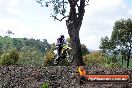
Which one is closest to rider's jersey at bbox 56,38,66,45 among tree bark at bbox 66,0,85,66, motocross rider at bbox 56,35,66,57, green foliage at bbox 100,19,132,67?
motocross rider at bbox 56,35,66,57

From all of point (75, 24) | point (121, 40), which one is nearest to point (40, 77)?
point (75, 24)

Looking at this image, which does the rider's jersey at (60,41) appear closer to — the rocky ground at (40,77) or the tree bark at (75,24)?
the tree bark at (75,24)

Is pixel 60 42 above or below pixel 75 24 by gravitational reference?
below

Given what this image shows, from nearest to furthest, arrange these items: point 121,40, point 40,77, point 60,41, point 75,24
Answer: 1. point 40,77
2. point 60,41
3. point 75,24
4. point 121,40

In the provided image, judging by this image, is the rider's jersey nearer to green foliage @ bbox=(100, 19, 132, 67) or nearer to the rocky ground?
the rocky ground

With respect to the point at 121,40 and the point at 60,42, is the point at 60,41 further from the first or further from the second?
the point at 121,40

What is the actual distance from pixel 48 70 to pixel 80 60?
1215 centimetres

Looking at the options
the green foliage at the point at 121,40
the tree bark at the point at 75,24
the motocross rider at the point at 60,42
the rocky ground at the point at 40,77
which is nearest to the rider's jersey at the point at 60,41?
the motocross rider at the point at 60,42

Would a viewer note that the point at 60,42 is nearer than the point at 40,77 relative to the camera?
No

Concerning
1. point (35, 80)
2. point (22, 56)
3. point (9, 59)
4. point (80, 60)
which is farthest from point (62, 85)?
point (22, 56)

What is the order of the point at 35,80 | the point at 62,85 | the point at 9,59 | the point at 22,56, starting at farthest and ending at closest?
the point at 22,56 < the point at 9,59 < the point at 35,80 < the point at 62,85

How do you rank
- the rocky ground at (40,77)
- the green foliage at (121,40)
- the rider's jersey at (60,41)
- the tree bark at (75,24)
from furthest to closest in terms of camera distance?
the green foliage at (121,40) → the tree bark at (75,24) → the rider's jersey at (60,41) → the rocky ground at (40,77)

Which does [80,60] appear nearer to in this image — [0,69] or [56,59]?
[56,59]

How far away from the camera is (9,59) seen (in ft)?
155
